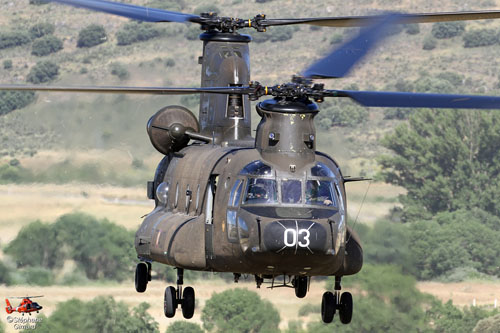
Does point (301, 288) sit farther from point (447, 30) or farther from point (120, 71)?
point (447, 30)

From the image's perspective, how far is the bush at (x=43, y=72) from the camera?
76519 mm

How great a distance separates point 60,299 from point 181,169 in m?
14.4

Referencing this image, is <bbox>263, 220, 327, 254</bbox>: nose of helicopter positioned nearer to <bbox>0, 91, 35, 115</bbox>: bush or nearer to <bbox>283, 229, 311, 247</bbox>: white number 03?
<bbox>283, 229, 311, 247</bbox>: white number 03

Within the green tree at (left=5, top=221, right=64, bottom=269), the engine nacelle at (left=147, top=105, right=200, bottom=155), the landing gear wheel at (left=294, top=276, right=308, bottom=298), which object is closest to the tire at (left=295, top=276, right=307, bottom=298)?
the landing gear wheel at (left=294, top=276, right=308, bottom=298)

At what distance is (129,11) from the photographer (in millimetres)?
25734

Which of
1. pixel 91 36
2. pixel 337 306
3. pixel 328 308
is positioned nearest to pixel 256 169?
pixel 328 308

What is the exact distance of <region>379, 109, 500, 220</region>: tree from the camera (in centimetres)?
6191

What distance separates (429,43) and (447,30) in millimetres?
2874

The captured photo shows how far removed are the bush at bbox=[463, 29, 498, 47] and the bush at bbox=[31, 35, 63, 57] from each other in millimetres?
28512

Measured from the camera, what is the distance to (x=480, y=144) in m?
65.6

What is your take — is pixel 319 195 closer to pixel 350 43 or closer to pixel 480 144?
pixel 350 43

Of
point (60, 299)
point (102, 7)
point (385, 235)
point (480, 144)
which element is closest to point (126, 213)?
point (60, 299)

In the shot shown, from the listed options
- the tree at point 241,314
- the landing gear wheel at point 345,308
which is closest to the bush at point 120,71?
the tree at point 241,314

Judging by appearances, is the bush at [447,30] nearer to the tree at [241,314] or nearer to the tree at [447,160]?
the tree at [447,160]
